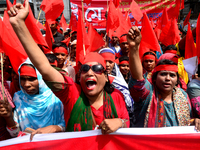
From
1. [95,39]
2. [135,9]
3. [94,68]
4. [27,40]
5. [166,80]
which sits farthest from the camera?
[135,9]

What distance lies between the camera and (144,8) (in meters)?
8.08

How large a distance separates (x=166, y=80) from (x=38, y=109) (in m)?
1.59

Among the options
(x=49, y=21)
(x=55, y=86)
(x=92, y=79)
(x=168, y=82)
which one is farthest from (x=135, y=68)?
(x=49, y=21)

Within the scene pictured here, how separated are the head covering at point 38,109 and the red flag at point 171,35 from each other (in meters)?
3.48

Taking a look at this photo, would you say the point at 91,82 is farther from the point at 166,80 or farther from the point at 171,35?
the point at 171,35

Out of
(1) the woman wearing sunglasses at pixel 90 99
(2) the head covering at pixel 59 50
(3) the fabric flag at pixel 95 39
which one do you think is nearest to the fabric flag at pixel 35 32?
(1) the woman wearing sunglasses at pixel 90 99

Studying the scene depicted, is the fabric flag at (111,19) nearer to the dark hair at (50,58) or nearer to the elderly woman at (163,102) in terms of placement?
the dark hair at (50,58)

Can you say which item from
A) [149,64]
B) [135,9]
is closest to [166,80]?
[149,64]

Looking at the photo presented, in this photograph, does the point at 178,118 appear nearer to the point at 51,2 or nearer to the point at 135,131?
the point at 135,131

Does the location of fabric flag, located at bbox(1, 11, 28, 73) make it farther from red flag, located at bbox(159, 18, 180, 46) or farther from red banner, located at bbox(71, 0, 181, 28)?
red banner, located at bbox(71, 0, 181, 28)

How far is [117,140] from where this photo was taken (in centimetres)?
162

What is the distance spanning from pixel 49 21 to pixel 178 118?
94.9 inches

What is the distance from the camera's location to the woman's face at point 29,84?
2128mm

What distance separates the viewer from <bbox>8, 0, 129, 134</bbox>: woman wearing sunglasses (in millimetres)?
1497
